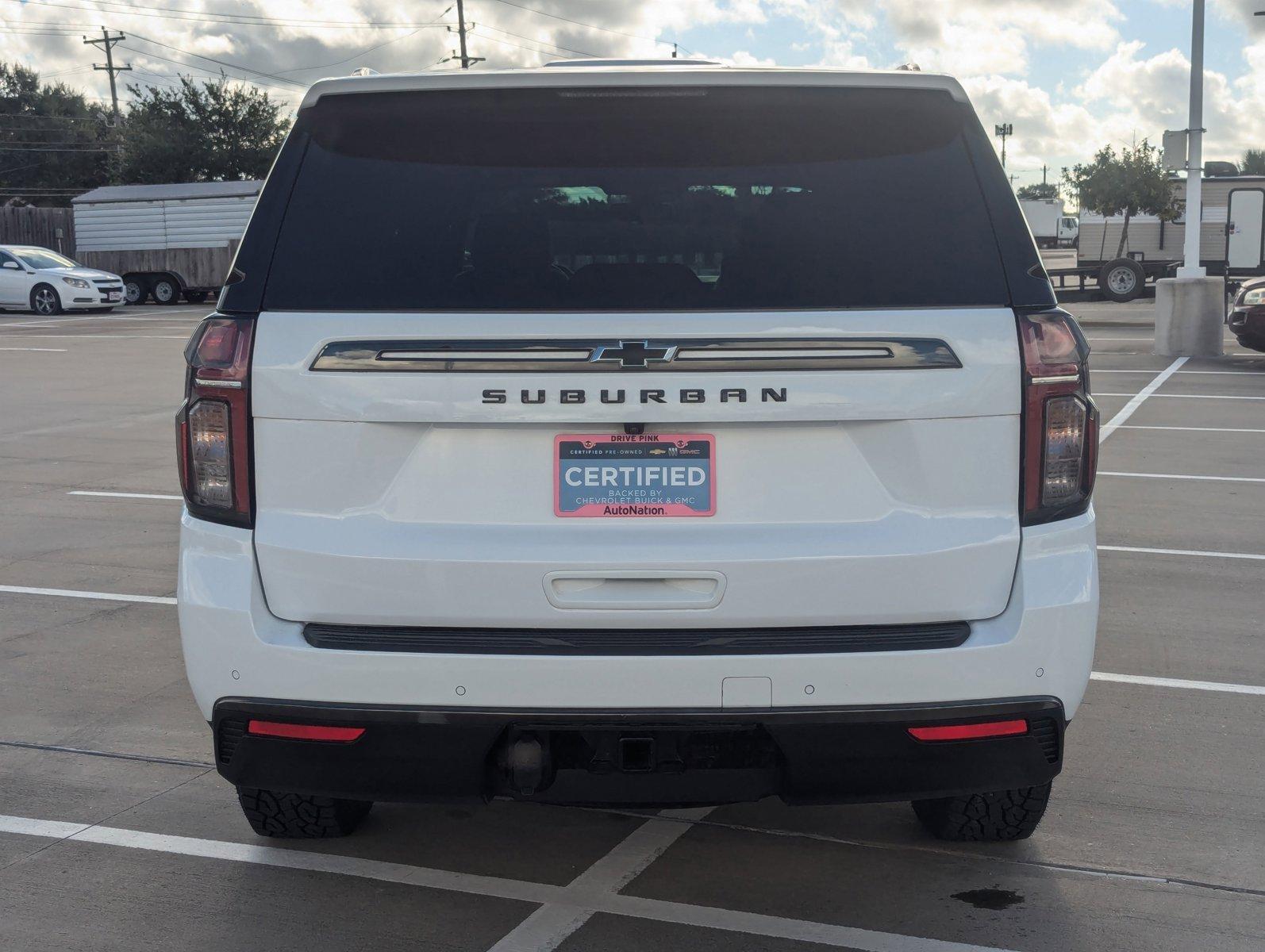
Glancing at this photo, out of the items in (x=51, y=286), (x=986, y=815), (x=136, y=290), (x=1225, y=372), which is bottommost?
(x=1225, y=372)

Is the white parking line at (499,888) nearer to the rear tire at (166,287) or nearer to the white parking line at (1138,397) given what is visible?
the white parking line at (1138,397)

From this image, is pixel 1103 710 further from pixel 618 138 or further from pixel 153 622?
pixel 153 622

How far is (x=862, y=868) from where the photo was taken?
389 cm

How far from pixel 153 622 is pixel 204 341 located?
12.1 ft

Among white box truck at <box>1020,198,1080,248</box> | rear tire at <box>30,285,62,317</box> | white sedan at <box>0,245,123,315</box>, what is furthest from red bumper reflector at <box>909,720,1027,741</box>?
white box truck at <box>1020,198,1080,248</box>

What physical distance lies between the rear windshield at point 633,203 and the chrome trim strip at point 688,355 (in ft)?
0.31

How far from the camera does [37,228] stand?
46.3 metres

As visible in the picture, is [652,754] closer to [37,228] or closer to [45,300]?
[45,300]

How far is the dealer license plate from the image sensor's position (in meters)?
3.06

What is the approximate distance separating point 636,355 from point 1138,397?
44.5 ft

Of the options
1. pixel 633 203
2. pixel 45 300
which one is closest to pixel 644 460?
pixel 633 203

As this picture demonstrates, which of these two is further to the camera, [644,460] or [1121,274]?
[1121,274]

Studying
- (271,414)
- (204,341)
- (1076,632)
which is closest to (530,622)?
(271,414)

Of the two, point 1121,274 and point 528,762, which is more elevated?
point 528,762
